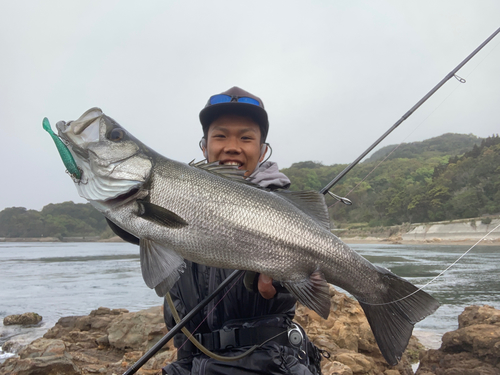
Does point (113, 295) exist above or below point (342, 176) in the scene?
below

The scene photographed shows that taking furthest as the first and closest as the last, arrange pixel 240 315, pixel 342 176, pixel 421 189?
1. pixel 421 189
2. pixel 342 176
3. pixel 240 315

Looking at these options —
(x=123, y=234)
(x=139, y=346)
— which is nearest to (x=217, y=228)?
(x=123, y=234)

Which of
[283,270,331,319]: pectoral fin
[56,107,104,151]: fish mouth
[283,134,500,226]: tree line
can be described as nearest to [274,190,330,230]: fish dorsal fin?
[283,270,331,319]: pectoral fin

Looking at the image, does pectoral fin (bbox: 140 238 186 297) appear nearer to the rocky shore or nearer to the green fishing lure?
the green fishing lure

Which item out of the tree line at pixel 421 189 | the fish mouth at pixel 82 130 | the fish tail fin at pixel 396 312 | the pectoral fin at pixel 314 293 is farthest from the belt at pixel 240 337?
the tree line at pixel 421 189

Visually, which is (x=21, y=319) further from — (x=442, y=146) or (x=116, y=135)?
(x=442, y=146)

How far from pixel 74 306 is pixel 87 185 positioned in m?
10.2

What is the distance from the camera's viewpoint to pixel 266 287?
2.07m

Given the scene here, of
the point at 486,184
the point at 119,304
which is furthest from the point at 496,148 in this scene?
the point at 119,304

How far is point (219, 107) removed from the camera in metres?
2.85

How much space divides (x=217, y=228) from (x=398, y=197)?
56774mm

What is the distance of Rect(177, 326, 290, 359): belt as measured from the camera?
2.18 meters

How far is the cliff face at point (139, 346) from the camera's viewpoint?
389 cm

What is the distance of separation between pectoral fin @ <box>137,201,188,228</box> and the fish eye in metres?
0.50
